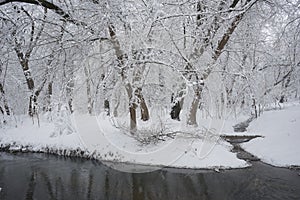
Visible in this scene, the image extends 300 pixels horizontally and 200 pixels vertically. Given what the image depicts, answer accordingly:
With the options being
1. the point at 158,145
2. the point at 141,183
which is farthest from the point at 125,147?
the point at 141,183

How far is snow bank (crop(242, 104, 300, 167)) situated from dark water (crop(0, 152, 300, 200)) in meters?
0.86

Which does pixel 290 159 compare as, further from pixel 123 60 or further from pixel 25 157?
pixel 25 157

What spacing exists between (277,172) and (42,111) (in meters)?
14.0

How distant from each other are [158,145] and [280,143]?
567 centimetres

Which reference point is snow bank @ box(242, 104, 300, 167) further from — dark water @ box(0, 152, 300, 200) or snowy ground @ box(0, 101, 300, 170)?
dark water @ box(0, 152, 300, 200)

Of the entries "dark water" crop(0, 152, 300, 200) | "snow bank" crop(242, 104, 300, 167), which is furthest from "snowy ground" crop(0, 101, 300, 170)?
"dark water" crop(0, 152, 300, 200)

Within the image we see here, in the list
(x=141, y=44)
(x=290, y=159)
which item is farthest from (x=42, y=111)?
(x=290, y=159)

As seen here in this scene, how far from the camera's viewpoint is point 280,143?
13961 mm

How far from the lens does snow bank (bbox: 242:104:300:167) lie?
40.8ft

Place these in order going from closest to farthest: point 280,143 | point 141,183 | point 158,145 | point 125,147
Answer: point 141,183 < point 158,145 < point 125,147 < point 280,143

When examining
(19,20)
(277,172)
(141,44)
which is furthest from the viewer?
(141,44)

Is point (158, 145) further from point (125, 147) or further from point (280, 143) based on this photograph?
point (280, 143)

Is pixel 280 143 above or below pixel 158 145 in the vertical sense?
below

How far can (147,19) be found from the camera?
1140cm
